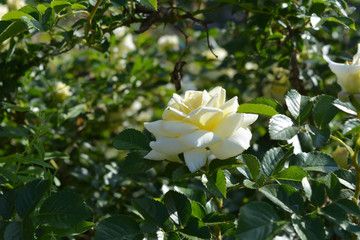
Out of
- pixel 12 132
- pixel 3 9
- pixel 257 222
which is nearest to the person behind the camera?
pixel 257 222

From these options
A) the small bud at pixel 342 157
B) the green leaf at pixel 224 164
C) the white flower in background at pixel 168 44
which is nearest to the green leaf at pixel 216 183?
the green leaf at pixel 224 164

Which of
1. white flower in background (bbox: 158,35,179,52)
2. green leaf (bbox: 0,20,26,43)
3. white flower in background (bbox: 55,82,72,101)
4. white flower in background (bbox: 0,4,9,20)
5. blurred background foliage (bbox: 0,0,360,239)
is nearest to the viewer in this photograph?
green leaf (bbox: 0,20,26,43)

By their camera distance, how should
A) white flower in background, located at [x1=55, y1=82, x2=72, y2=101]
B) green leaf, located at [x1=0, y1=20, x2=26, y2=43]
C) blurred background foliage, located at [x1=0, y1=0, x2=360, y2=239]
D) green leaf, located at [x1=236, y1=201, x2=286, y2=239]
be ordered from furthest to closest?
white flower in background, located at [x1=55, y1=82, x2=72, y2=101], blurred background foliage, located at [x1=0, y1=0, x2=360, y2=239], green leaf, located at [x1=0, y1=20, x2=26, y2=43], green leaf, located at [x1=236, y1=201, x2=286, y2=239]

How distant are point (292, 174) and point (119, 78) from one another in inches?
33.0

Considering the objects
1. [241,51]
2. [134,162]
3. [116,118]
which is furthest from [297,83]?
[116,118]

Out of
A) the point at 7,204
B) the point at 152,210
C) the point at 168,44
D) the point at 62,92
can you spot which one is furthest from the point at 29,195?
the point at 168,44

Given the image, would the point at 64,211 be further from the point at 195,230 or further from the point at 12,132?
the point at 12,132

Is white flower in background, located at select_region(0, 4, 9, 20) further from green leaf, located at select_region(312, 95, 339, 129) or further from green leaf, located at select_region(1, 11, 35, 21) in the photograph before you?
green leaf, located at select_region(312, 95, 339, 129)

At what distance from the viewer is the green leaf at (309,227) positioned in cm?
50

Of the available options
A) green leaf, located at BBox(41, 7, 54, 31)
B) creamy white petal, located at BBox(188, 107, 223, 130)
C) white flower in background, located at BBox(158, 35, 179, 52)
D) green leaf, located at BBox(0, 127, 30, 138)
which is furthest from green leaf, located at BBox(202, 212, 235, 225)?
white flower in background, located at BBox(158, 35, 179, 52)

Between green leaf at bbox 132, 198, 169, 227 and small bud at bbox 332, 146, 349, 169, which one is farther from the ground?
green leaf at bbox 132, 198, 169, 227

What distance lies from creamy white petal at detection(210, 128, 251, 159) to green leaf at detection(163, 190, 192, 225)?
0.07 meters

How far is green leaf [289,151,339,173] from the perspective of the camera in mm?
608

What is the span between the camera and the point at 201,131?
578mm
